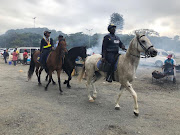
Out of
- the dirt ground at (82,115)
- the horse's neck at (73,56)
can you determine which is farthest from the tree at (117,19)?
the dirt ground at (82,115)

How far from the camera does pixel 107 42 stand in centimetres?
479

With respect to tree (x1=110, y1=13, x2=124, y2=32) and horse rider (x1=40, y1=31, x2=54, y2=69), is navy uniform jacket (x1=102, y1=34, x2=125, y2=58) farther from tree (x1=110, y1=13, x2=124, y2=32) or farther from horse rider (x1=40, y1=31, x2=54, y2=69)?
tree (x1=110, y1=13, x2=124, y2=32)

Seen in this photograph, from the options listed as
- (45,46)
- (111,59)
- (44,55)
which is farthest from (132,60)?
(45,46)

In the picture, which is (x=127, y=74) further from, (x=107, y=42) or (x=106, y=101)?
(x=106, y=101)

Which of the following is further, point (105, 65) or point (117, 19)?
point (117, 19)

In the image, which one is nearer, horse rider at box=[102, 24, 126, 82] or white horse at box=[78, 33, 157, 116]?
white horse at box=[78, 33, 157, 116]

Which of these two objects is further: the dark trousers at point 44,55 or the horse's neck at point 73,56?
the horse's neck at point 73,56

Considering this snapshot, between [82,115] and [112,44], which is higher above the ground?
[112,44]

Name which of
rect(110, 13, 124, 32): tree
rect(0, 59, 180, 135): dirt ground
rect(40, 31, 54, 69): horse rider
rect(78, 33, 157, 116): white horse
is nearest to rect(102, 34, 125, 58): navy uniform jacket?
rect(78, 33, 157, 116): white horse

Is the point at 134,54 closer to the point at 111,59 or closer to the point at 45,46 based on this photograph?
the point at 111,59

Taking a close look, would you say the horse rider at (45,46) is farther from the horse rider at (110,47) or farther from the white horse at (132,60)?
the white horse at (132,60)

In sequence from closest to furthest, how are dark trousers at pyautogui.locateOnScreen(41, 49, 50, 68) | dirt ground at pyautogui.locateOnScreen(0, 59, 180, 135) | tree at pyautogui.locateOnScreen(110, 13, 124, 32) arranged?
dirt ground at pyautogui.locateOnScreen(0, 59, 180, 135) → dark trousers at pyautogui.locateOnScreen(41, 49, 50, 68) → tree at pyautogui.locateOnScreen(110, 13, 124, 32)

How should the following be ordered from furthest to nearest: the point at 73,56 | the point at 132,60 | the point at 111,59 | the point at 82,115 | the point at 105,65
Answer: the point at 73,56 < the point at 105,65 < the point at 111,59 < the point at 132,60 < the point at 82,115

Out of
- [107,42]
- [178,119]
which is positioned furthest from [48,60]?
[178,119]
